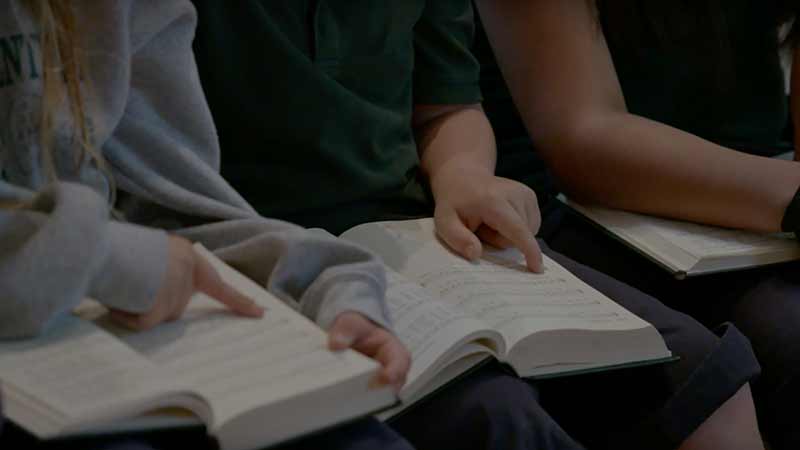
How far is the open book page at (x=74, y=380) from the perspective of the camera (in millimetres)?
551

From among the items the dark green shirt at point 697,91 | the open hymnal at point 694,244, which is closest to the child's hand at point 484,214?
the open hymnal at point 694,244

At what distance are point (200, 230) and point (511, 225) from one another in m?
0.27

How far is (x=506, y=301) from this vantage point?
2.75 feet

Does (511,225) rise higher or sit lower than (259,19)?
lower

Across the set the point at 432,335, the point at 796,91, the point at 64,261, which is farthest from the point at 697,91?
the point at 64,261

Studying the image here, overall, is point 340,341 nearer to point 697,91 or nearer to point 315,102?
point 315,102

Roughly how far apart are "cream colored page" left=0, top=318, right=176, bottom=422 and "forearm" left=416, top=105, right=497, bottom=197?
47cm

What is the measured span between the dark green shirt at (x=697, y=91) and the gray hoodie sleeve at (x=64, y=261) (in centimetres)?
64

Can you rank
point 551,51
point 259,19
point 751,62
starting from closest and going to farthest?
point 259,19, point 551,51, point 751,62

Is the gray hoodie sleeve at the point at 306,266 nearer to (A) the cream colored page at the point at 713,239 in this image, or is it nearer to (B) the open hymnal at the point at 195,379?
(B) the open hymnal at the point at 195,379

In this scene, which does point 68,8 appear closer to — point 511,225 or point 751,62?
point 511,225

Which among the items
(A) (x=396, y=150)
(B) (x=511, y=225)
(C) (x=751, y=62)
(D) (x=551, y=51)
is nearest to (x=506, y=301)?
(B) (x=511, y=225)

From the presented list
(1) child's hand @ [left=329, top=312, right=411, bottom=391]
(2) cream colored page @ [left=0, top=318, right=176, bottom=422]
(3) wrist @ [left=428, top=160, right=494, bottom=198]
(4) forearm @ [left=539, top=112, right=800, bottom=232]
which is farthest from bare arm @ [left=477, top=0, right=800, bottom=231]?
(2) cream colored page @ [left=0, top=318, right=176, bottom=422]

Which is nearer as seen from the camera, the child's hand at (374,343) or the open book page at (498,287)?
the child's hand at (374,343)
